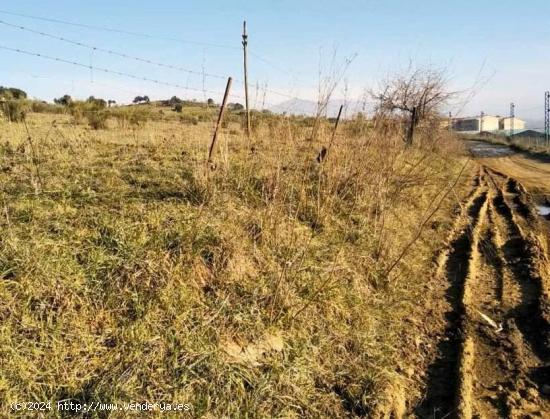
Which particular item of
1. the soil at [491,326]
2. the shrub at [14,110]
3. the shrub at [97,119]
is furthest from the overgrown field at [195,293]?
the shrub at [97,119]

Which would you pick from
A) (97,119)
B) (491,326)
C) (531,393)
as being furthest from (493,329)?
(97,119)

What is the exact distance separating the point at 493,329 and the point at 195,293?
2.82 m

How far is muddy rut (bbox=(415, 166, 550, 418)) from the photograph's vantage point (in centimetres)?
328

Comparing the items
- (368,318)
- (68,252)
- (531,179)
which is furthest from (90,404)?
(531,179)

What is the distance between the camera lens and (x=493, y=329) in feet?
14.2

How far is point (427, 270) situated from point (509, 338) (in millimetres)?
1762

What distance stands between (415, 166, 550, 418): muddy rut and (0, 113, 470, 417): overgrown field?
0.36 m

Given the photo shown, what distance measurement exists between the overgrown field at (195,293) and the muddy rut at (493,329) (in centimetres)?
36

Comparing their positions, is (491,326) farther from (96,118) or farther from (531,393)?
(96,118)

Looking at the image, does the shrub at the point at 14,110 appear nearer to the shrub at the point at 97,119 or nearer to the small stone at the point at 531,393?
the shrub at the point at 97,119

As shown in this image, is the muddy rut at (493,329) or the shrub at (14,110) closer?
the muddy rut at (493,329)

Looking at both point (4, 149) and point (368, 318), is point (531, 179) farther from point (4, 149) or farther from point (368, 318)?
point (4, 149)

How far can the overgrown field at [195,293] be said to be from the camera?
112 inches

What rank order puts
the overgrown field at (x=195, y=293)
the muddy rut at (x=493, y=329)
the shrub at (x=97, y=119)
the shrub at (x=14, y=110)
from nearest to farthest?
the overgrown field at (x=195, y=293) → the muddy rut at (x=493, y=329) → the shrub at (x=14, y=110) → the shrub at (x=97, y=119)
